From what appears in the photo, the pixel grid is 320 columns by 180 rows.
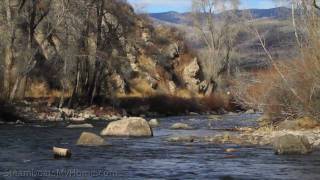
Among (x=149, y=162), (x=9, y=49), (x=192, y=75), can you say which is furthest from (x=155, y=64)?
(x=149, y=162)

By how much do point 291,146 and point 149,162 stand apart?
5316mm

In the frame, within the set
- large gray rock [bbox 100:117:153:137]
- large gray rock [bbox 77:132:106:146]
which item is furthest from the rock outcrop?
large gray rock [bbox 77:132:106:146]

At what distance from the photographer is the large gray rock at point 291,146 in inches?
803

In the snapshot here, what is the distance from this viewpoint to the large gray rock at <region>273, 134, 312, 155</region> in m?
20.4

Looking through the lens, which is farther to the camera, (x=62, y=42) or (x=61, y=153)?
(x=62, y=42)

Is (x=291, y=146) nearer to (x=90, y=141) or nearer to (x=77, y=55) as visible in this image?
(x=90, y=141)

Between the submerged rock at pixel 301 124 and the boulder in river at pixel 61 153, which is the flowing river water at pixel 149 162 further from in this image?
the submerged rock at pixel 301 124

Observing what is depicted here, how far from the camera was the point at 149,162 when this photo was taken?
18656 mm

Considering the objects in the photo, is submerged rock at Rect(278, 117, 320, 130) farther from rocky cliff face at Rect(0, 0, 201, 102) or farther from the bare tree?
the bare tree

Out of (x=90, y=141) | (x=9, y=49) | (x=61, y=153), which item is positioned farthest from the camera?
(x=9, y=49)

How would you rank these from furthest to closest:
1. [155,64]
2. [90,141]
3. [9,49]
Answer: [155,64] → [9,49] → [90,141]

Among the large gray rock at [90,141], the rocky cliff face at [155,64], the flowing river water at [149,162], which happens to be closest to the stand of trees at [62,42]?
the rocky cliff face at [155,64]

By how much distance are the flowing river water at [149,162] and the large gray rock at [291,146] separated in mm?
421

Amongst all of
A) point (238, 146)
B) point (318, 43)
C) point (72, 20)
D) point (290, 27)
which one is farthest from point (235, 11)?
point (238, 146)
